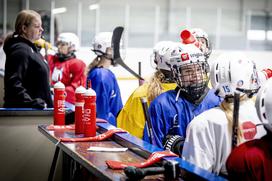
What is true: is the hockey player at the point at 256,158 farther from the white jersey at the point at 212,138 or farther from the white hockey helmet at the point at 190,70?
the white hockey helmet at the point at 190,70

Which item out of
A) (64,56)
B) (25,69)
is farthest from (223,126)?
(64,56)

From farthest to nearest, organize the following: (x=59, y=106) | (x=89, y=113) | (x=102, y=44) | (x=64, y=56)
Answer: (x=64, y=56), (x=102, y=44), (x=59, y=106), (x=89, y=113)

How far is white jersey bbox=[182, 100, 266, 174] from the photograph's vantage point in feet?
6.59

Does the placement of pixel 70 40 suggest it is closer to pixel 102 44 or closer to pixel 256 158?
pixel 102 44

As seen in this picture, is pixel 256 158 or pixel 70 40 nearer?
pixel 256 158

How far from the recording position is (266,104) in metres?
1.56

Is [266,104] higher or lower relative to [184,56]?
lower

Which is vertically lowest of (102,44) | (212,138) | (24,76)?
(212,138)

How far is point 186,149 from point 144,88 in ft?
4.05

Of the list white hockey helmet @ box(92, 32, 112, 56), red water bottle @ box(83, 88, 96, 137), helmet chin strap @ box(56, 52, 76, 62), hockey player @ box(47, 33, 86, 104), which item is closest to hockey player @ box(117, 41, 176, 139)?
red water bottle @ box(83, 88, 96, 137)

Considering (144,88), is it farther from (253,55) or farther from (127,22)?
(127,22)

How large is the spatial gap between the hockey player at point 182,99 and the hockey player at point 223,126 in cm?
47

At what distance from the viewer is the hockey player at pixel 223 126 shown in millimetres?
2010

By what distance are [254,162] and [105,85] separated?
8.61ft
